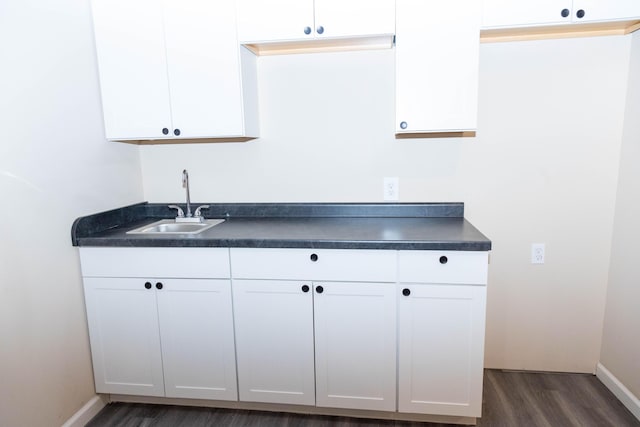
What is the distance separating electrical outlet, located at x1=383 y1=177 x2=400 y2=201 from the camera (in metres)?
2.26

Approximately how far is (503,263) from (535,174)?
521mm

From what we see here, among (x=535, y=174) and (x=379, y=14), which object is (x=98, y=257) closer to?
(x=379, y=14)

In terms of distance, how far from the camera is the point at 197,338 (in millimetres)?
1926

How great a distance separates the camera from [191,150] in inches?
94.3

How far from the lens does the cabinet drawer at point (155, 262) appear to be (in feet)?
6.10

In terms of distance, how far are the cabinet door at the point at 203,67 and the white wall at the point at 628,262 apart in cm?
195

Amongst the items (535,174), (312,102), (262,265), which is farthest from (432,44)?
(262,265)

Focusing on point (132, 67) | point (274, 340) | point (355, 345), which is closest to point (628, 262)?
point (355, 345)

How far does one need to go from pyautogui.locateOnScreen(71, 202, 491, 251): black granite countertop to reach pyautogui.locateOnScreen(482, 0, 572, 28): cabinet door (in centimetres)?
92

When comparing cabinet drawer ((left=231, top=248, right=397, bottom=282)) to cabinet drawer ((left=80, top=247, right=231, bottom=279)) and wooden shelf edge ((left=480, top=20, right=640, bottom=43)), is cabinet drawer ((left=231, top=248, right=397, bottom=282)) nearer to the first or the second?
cabinet drawer ((left=80, top=247, right=231, bottom=279))

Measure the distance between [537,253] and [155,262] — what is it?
203 centimetres

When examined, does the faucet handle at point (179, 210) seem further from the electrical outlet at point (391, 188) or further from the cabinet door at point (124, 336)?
the electrical outlet at point (391, 188)

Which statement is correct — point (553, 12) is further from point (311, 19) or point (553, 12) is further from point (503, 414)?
point (503, 414)

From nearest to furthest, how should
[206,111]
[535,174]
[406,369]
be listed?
[406,369], [206,111], [535,174]
